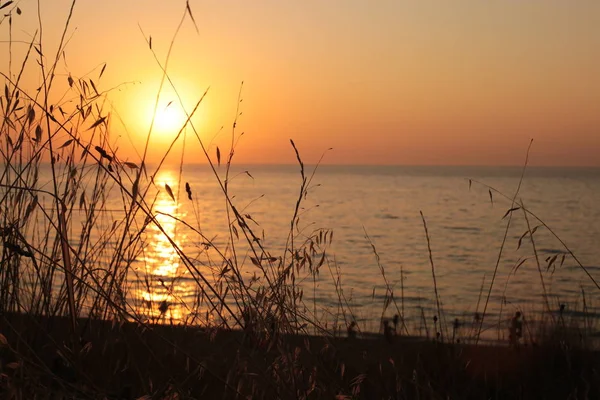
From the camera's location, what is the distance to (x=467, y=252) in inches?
584

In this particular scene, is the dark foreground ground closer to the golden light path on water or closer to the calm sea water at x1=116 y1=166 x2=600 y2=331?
the golden light path on water

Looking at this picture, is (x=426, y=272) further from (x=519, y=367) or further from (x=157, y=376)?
(x=157, y=376)

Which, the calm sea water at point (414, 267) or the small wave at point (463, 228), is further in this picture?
the small wave at point (463, 228)

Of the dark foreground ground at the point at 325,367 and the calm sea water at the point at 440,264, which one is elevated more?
the dark foreground ground at the point at 325,367

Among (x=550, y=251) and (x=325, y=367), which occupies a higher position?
(x=325, y=367)

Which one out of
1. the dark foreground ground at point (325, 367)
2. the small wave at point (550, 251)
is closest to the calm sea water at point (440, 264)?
the small wave at point (550, 251)

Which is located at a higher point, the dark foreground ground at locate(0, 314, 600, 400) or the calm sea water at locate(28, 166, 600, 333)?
the dark foreground ground at locate(0, 314, 600, 400)

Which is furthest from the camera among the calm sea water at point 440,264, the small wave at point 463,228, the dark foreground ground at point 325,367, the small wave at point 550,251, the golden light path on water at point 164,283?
the small wave at point 463,228

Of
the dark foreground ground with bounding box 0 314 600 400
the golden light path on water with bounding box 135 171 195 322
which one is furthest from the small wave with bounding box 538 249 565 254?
the dark foreground ground with bounding box 0 314 600 400

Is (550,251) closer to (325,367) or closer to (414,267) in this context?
(414,267)

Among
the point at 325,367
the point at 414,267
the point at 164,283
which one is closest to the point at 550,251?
the point at 414,267

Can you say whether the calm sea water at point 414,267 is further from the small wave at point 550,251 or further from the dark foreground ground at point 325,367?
the dark foreground ground at point 325,367

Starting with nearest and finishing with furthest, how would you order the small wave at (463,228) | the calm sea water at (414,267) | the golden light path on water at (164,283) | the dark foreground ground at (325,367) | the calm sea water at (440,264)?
the dark foreground ground at (325,367), the golden light path on water at (164,283), the calm sea water at (414,267), the calm sea water at (440,264), the small wave at (463,228)

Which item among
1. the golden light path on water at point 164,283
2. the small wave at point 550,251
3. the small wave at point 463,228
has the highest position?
the golden light path on water at point 164,283
